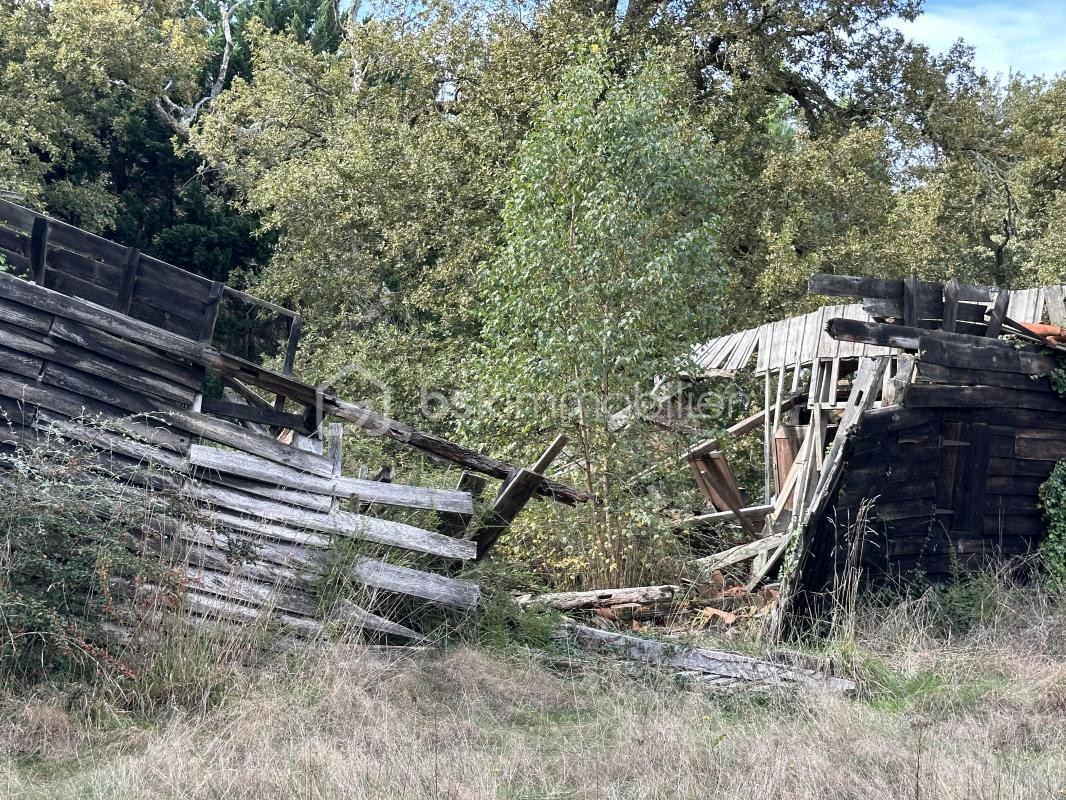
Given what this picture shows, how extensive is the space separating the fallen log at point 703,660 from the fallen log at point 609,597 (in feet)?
3.72

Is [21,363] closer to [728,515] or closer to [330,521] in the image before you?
[330,521]

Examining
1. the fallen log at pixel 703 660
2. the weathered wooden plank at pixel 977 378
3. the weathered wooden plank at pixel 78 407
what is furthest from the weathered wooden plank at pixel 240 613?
the weathered wooden plank at pixel 977 378

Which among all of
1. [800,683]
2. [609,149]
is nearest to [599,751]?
[800,683]

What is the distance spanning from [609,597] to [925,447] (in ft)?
10.8

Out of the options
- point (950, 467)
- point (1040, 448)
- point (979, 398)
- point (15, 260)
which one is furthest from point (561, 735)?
point (15, 260)

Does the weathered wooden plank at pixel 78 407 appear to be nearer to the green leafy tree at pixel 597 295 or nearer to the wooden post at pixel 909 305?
the green leafy tree at pixel 597 295

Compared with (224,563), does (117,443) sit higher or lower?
higher

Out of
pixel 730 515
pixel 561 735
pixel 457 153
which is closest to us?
pixel 561 735

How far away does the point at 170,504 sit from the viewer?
25.3ft

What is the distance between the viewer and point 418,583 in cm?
826

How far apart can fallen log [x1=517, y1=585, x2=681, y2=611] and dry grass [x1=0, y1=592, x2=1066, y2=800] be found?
1708mm

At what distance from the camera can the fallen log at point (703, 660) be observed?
779cm

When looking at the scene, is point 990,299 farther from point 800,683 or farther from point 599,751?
point 599,751

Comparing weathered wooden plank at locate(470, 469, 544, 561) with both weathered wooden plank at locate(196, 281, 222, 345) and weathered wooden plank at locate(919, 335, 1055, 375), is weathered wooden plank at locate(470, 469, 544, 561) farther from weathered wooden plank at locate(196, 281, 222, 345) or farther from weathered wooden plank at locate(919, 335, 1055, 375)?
weathered wooden plank at locate(919, 335, 1055, 375)
